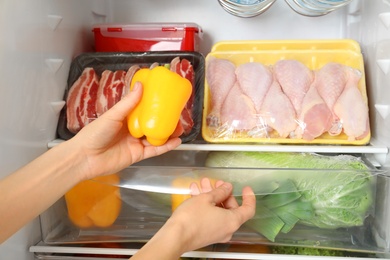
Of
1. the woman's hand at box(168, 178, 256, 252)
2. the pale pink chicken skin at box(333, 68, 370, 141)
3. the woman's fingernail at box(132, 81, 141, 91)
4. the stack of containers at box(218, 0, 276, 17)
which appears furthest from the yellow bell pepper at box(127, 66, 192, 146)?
the pale pink chicken skin at box(333, 68, 370, 141)

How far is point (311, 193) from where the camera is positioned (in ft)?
3.90

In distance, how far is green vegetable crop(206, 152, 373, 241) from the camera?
45.4 inches

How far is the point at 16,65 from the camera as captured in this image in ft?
3.74

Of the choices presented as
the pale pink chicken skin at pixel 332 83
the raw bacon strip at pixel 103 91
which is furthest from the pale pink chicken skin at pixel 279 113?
the raw bacon strip at pixel 103 91

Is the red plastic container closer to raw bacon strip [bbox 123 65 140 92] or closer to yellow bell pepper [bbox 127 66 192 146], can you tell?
raw bacon strip [bbox 123 65 140 92]

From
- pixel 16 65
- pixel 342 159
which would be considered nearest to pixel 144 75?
pixel 16 65

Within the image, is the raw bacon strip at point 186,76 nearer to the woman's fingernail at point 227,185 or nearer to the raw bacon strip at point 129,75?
the raw bacon strip at point 129,75

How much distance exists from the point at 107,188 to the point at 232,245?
386 millimetres

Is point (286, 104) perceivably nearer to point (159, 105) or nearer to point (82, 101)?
point (159, 105)

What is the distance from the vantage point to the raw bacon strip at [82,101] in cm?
132

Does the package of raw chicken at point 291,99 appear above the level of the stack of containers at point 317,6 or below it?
below

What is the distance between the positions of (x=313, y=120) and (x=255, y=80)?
208 millimetres

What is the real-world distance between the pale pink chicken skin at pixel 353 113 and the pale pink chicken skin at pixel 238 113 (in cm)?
24

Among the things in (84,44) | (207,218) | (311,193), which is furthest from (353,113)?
(84,44)
